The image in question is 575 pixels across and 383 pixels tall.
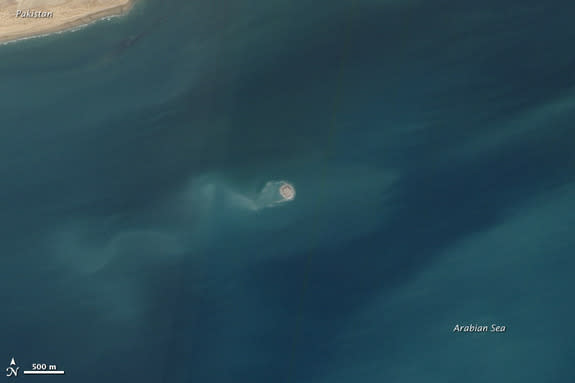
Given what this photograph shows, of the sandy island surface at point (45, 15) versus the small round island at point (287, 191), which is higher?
the sandy island surface at point (45, 15)

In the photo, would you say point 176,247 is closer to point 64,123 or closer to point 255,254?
point 255,254

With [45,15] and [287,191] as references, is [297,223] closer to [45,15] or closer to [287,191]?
[287,191]

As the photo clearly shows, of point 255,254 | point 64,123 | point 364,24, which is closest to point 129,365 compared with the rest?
point 255,254

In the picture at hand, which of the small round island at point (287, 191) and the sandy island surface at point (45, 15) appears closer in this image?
the small round island at point (287, 191)

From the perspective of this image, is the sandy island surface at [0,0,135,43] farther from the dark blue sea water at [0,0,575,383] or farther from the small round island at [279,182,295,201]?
the small round island at [279,182,295,201]

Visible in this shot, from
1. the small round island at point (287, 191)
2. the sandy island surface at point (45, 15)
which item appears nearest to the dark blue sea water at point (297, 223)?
the small round island at point (287, 191)

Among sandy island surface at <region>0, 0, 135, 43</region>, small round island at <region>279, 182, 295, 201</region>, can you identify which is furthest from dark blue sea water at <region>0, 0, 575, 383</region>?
sandy island surface at <region>0, 0, 135, 43</region>

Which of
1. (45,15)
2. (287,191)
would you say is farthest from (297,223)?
(45,15)

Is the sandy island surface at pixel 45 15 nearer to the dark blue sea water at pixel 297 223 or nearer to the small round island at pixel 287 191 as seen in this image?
the dark blue sea water at pixel 297 223
